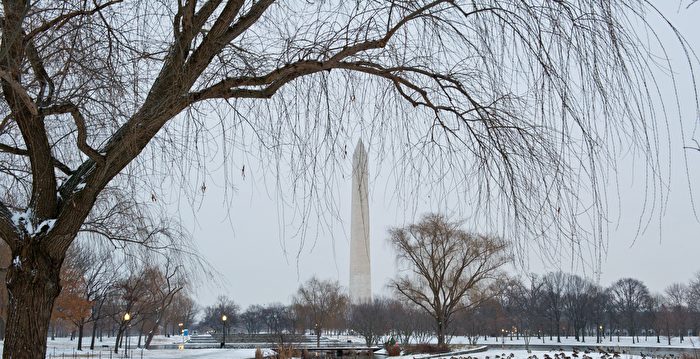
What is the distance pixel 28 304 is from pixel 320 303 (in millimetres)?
56508

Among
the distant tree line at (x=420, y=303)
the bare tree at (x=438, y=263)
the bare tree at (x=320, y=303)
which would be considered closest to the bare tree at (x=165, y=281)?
the distant tree line at (x=420, y=303)

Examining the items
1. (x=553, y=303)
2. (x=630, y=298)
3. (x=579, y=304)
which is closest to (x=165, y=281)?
(x=553, y=303)

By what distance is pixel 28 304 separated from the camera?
417 cm

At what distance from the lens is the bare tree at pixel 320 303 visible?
183 feet

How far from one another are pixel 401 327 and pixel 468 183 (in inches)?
1851

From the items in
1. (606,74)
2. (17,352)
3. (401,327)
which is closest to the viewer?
(606,74)

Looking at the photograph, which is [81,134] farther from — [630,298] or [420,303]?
[630,298]

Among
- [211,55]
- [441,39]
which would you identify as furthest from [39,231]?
[441,39]

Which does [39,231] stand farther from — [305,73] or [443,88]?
[443,88]

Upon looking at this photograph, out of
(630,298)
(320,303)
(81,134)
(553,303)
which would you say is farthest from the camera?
(630,298)

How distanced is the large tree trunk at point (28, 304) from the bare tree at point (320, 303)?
160ft

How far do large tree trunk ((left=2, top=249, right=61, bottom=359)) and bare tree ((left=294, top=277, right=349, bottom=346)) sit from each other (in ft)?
160

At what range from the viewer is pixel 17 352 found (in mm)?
4055

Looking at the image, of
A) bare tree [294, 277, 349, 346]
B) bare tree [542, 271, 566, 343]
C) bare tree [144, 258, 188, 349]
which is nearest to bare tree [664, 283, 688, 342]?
bare tree [542, 271, 566, 343]
